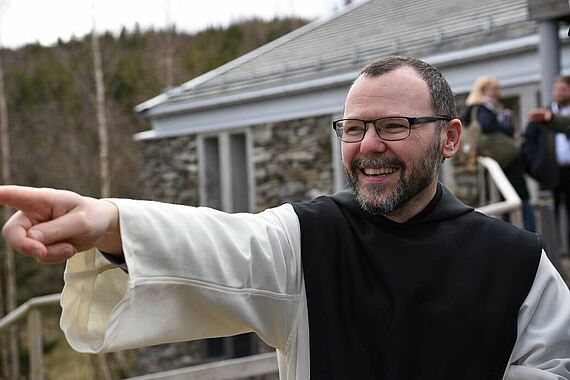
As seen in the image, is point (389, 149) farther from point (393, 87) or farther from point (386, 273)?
point (386, 273)

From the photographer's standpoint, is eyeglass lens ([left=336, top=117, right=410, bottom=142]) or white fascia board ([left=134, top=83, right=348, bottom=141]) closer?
eyeglass lens ([left=336, top=117, right=410, bottom=142])

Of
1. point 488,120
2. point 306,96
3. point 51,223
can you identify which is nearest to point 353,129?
point 51,223

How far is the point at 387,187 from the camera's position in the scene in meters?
2.21

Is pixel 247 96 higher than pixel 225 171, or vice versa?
pixel 247 96

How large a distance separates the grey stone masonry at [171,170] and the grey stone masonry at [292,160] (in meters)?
1.79

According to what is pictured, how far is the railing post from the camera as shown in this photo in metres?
5.08

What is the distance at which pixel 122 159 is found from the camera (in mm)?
24234

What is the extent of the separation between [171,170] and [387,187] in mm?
13413

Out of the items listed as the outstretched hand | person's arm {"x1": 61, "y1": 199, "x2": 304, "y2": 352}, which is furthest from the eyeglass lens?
the outstretched hand

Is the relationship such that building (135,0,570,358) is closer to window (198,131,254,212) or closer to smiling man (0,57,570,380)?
window (198,131,254,212)

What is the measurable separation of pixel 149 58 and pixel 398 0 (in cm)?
1525

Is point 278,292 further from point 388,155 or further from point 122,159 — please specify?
point 122,159

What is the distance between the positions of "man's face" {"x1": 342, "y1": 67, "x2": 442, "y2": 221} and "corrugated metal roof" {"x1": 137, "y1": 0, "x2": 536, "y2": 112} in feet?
24.3

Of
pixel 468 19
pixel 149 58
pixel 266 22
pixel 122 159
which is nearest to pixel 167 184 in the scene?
pixel 468 19
